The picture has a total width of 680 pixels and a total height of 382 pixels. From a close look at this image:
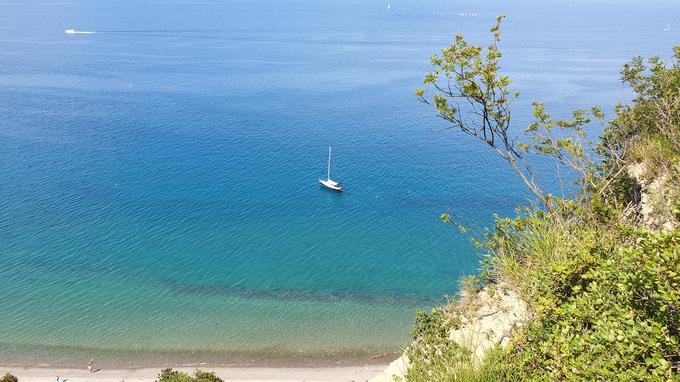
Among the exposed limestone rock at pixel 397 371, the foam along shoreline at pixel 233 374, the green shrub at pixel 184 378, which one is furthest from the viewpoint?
the foam along shoreline at pixel 233 374

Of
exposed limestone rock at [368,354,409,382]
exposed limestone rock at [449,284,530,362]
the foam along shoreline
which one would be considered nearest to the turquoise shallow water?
the foam along shoreline

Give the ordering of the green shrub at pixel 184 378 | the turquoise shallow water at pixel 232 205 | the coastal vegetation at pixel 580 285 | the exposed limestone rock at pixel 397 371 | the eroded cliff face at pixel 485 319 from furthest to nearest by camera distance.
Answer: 1. the turquoise shallow water at pixel 232 205
2. the green shrub at pixel 184 378
3. the exposed limestone rock at pixel 397 371
4. the eroded cliff face at pixel 485 319
5. the coastal vegetation at pixel 580 285

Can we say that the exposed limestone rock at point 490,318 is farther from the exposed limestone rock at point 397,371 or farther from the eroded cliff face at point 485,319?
the exposed limestone rock at point 397,371

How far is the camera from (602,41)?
5246 inches

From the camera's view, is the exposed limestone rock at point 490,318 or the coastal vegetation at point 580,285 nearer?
the coastal vegetation at point 580,285

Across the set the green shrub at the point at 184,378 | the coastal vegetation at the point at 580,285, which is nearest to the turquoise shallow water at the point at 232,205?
the green shrub at the point at 184,378

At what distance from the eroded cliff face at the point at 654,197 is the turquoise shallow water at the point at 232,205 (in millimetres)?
19892

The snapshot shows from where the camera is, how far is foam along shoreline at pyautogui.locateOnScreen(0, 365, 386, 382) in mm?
26859

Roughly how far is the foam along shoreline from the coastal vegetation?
695 inches

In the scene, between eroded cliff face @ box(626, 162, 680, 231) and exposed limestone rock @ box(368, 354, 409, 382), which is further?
exposed limestone rock @ box(368, 354, 409, 382)

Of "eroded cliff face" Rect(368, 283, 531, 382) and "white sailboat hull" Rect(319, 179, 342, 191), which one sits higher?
"white sailboat hull" Rect(319, 179, 342, 191)

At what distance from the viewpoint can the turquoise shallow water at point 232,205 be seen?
31172mm

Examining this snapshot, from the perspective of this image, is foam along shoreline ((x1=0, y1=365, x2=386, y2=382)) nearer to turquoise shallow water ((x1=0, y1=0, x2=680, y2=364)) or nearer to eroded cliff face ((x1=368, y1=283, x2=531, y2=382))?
turquoise shallow water ((x1=0, y1=0, x2=680, y2=364))

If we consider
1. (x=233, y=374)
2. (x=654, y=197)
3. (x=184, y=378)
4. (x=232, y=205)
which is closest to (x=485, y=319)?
(x=654, y=197)
